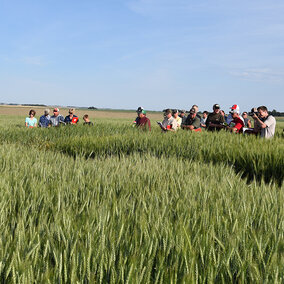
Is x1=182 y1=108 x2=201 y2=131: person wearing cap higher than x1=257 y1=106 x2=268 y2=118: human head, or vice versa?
x1=257 y1=106 x2=268 y2=118: human head

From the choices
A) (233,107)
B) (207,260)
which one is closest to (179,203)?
(207,260)

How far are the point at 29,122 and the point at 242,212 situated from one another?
1043 centimetres

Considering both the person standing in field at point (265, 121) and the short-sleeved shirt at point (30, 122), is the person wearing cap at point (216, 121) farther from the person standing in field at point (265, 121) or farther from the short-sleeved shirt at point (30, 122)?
the short-sleeved shirt at point (30, 122)

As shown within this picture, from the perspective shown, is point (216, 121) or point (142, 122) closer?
point (216, 121)

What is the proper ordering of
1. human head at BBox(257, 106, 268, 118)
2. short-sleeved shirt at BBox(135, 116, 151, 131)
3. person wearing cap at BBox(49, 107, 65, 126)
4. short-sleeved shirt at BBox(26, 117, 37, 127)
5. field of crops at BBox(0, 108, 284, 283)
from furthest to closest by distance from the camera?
short-sleeved shirt at BBox(26, 117, 37, 127) < person wearing cap at BBox(49, 107, 65, 126) < short-sleeved shirt at BBox(135, 116, 151, 131) < human head at BBox(257, 106, 268, 118) < field of crops at BBox(0, 108, 284, 283)

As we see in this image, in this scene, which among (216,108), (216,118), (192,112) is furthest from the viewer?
(216,118)

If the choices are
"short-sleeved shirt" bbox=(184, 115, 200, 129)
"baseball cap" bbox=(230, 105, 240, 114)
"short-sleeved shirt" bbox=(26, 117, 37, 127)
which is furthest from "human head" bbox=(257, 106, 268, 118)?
"short-sleeved shirt" bbox=(26, 117, 37, 127)

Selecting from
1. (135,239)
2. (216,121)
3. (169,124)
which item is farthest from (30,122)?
(135,239)

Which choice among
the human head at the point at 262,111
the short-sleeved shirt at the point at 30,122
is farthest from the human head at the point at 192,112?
the short-sleeved shirt at the point at 30,122

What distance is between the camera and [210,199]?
8.58 feet

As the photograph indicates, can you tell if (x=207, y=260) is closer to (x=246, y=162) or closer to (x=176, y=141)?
(x=246, y=162)

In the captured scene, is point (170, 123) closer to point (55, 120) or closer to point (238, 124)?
point (238, 124)

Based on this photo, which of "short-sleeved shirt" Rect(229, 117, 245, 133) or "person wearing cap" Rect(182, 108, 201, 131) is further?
"person wearing cap" Rect(182, 108, 201, 131)

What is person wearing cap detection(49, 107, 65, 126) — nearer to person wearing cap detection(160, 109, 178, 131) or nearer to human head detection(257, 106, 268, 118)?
person wearing cap detection(160, 109, 178, 131)
